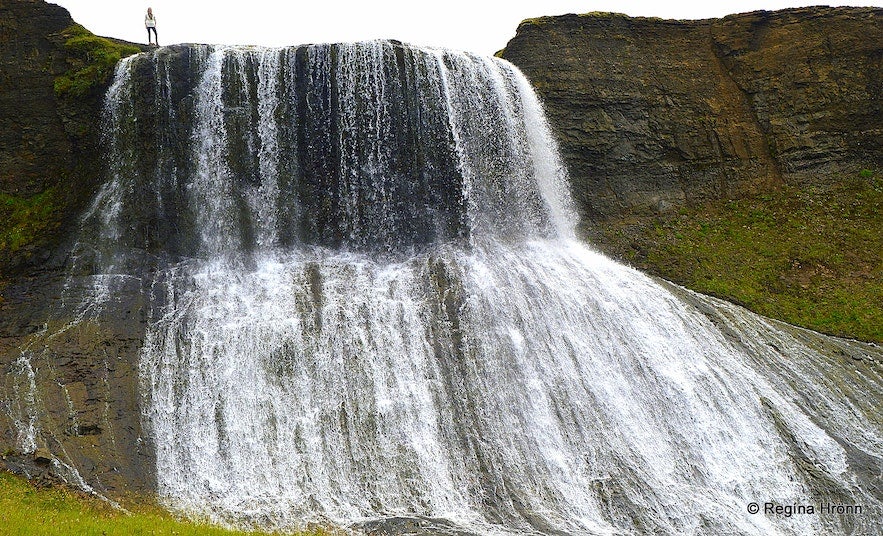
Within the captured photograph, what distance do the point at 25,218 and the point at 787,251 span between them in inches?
885

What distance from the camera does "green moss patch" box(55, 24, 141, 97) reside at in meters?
19.5

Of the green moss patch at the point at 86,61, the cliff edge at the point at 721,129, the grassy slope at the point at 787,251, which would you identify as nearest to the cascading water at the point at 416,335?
the green moss patch at the point at 86,61

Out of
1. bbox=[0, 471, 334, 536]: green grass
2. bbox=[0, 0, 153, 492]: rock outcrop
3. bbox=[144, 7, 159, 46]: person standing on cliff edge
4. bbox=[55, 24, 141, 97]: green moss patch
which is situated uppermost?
bbox=[144, 7, 159, 46]: person standing on cliff edge

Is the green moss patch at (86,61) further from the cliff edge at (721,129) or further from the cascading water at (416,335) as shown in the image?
the cliff edge at (721,129)

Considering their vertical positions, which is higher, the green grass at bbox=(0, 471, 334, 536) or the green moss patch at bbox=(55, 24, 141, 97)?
the green moss patch at bbox=(55, 24, 141, 97)

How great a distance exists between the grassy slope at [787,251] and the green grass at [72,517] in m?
14.5


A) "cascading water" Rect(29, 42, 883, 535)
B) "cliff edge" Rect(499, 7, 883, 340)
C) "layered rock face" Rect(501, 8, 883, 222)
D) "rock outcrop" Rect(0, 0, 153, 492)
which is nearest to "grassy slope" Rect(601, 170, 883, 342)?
"cliff edge" Rect(499, 7, 883, 340)

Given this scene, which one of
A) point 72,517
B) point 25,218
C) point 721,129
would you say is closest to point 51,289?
point 25,218

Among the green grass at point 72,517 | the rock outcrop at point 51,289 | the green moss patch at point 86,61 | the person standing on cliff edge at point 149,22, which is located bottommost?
the green grass at point 72,517

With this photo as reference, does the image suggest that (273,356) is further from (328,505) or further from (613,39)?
(613,39)

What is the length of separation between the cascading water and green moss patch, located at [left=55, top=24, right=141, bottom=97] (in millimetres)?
643

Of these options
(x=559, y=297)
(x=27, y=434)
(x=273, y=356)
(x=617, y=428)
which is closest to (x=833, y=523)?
(x=617, y=428)

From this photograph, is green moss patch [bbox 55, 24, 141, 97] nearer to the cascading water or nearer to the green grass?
the cascading water

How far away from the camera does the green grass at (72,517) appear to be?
9117mm
